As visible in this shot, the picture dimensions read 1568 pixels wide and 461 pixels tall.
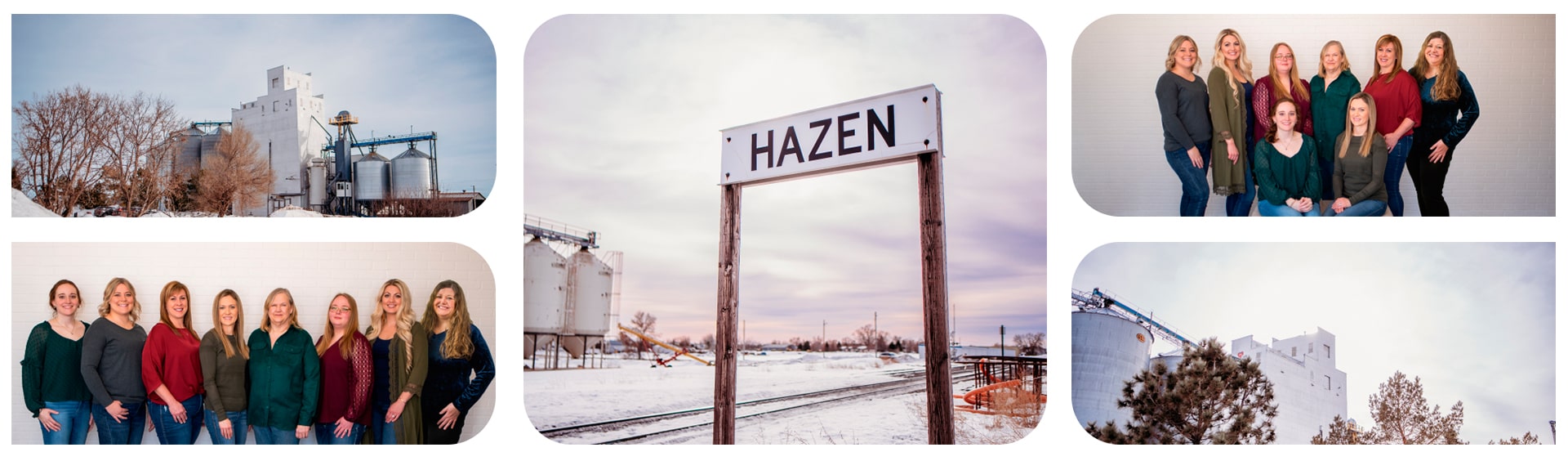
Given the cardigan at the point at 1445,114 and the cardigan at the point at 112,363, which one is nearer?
the cardigan at the point at 112,363

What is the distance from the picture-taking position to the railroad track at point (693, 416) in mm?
4227

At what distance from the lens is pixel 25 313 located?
4.11 m

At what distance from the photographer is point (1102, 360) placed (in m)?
4.14

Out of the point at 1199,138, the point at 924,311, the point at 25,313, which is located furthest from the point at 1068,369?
the point at 25,313

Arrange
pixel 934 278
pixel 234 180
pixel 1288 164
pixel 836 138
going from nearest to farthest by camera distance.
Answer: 1. pixel 934 278
2. pixel 836 138
3. pixel 1288 164
4. pixel 234 180

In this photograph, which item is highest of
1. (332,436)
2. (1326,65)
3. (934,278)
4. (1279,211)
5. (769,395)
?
(1326,65)

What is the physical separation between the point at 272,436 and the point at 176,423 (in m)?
0.41

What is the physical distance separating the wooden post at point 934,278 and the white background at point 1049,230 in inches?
15.6

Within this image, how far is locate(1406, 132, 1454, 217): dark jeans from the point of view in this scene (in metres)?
4.23

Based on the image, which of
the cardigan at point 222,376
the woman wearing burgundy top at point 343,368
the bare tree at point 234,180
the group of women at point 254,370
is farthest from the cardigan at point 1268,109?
the cardigan at point 222,376

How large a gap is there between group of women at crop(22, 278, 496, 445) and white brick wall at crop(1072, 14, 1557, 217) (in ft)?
9.68

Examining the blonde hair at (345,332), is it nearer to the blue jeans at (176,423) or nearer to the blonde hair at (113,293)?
the blue jeans at (176,423)

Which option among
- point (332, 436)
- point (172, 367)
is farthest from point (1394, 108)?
point (172, 367)

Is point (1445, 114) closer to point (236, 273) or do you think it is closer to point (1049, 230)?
point (1049, 230)
